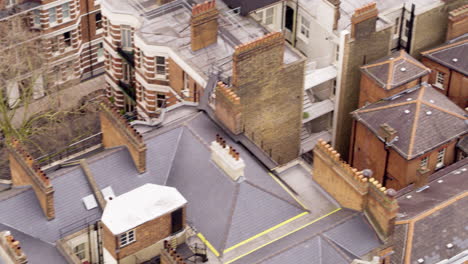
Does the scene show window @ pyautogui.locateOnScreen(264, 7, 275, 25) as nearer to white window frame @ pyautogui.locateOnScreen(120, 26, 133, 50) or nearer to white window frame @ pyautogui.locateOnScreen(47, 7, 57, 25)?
white window frame @ pyautogui.locateOnScreen(120, 26, 133, 50)

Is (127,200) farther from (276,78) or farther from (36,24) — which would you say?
(36,24)

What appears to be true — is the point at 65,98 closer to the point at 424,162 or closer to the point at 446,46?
the point at 446,46

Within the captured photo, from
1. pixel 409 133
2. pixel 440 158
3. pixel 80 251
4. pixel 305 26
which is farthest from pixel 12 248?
pixel 305 26

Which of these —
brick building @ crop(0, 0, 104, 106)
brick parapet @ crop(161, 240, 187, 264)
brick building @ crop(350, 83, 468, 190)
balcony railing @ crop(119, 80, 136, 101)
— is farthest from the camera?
brick building @ crop(0, 0, 104, 106)

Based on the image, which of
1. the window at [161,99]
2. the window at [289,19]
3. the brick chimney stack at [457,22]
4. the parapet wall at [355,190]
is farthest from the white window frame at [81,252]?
the brick chimney stack at [457,22]

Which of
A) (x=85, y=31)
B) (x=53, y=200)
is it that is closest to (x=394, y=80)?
(x=53, y=200)

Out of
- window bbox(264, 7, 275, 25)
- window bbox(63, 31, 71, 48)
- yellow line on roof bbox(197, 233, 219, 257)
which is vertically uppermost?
window bbox(264, 7, 275, 25)

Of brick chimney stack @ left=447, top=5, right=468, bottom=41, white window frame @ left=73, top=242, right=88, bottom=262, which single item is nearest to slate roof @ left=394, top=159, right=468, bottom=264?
brick chimney stack @ left=447, top=5, right=468, bottom=41
